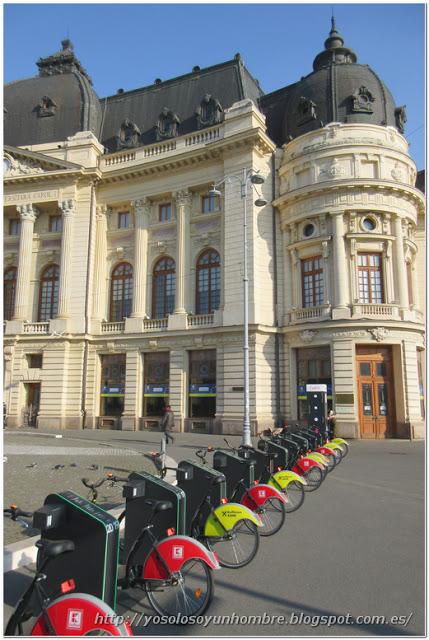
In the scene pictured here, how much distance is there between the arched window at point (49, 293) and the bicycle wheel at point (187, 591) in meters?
29.5

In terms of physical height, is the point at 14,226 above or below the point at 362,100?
below

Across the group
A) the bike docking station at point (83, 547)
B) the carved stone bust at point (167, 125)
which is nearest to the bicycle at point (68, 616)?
the bike docking station at point (83, 547)

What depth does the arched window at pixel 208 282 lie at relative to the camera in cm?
2867

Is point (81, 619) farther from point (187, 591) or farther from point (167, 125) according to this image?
point (167, 125)

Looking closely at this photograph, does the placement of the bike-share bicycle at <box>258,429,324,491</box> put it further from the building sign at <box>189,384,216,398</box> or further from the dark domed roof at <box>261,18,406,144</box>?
the dark domed roof at <box>261,18,406,144</box>

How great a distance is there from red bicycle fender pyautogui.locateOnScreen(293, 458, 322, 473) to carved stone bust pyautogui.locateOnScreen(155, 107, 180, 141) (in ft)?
88.2

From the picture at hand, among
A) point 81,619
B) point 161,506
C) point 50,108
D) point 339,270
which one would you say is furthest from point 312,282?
point 81,619

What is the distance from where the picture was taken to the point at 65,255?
3127 centimetres

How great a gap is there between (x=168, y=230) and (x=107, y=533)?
91.3ft

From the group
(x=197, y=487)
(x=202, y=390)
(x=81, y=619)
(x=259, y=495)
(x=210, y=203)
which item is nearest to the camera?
(x=81, y=619)

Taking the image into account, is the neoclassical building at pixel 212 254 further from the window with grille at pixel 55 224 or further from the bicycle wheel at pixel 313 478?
the bicycle wheel at pixel 313 478

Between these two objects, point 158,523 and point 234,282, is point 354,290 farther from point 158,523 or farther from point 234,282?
point 158,523

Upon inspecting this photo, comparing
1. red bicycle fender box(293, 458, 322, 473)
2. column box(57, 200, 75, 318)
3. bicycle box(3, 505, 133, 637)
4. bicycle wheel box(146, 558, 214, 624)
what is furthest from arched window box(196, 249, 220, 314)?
bicycle box(3, 505, 133, 637)

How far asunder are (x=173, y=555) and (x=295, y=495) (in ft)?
15.0
